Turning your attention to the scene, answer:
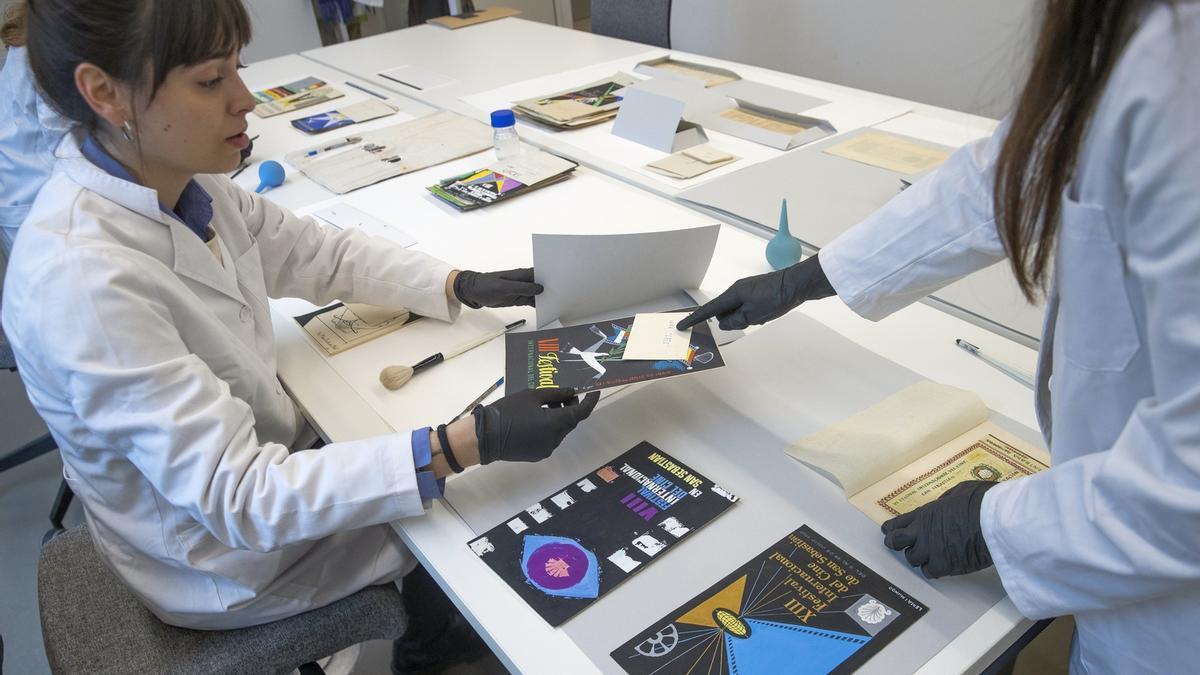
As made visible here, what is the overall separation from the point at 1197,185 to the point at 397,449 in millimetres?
775

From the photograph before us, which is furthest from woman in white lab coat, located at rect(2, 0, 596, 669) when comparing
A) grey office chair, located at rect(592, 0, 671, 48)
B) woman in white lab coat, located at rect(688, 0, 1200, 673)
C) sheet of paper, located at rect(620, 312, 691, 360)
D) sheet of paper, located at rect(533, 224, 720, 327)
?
grey office chair, located at rect(592, 0, 671, 48)

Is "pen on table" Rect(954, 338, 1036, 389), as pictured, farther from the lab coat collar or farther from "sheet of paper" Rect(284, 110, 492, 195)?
"sheet of paper" Rect(284, 110, 492, 195)

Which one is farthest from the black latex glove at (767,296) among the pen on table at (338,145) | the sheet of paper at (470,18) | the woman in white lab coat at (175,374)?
the sheet of paper at (470,18)

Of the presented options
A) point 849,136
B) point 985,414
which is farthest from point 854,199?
point 985,414

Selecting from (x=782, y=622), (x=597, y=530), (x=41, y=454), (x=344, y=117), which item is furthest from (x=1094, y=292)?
(x=41, y=454)

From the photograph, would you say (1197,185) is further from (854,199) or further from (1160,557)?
(854,199)

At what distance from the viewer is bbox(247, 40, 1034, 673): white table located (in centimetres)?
79

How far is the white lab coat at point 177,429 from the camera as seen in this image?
34.1 inches

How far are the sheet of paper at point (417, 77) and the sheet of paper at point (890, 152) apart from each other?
1262 millimetres

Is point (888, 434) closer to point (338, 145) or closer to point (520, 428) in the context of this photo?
point (520, 428)

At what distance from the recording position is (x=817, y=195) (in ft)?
5.50

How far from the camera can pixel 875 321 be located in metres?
1.17

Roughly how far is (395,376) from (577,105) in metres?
1.26

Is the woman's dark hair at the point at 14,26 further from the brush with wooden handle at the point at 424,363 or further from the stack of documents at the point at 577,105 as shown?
the stack of documents at the point at 577,105
